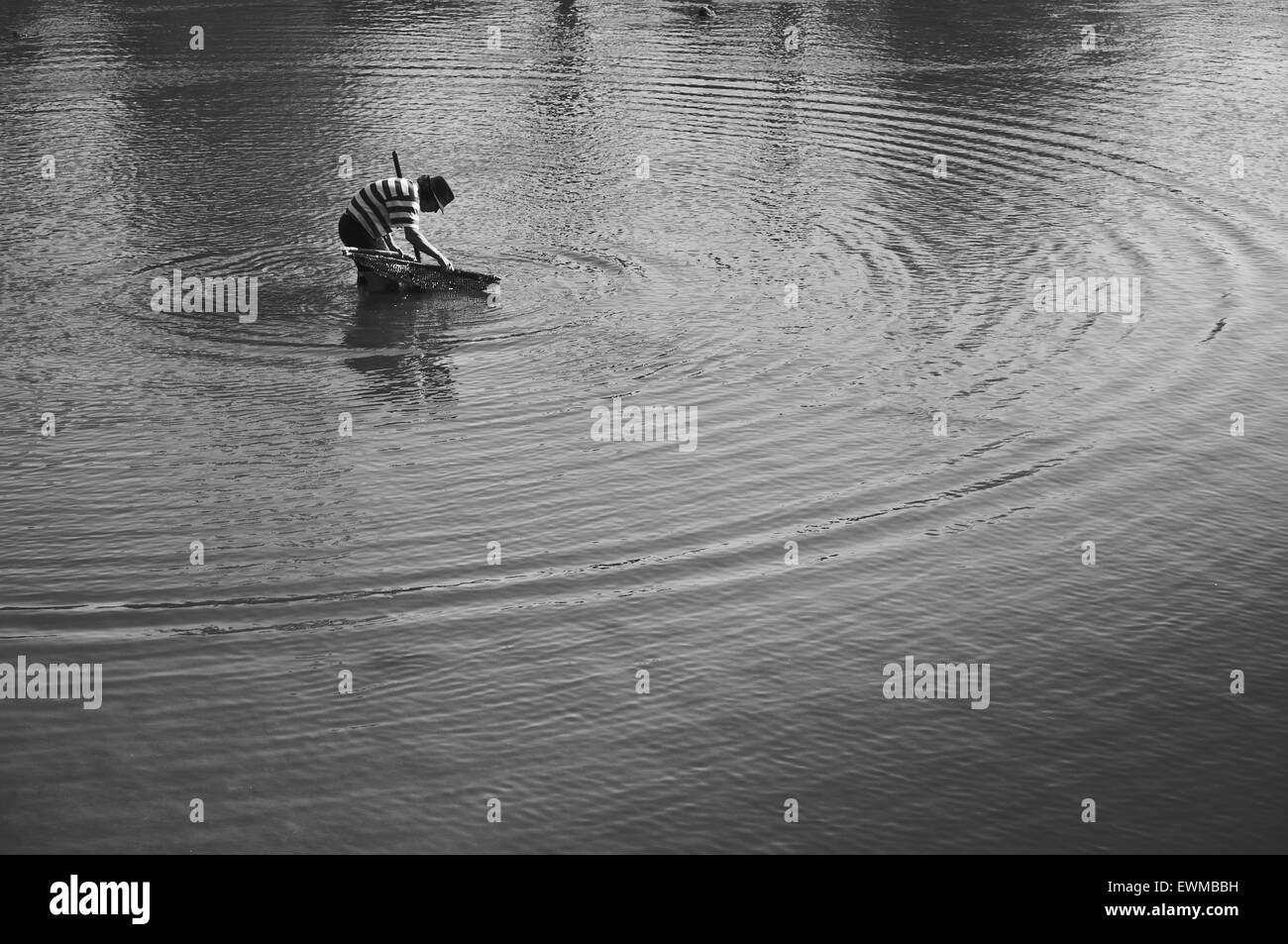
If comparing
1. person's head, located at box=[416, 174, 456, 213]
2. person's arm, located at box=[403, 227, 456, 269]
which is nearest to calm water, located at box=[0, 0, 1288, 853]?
person's arm, located at box=[403, 227, 456, 269]

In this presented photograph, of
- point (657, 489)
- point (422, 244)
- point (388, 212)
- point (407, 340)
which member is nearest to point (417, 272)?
point (422, 244)

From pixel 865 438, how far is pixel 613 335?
16.2ft

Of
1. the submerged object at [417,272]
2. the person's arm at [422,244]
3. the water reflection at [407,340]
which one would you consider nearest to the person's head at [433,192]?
the person's arm at [422,244]


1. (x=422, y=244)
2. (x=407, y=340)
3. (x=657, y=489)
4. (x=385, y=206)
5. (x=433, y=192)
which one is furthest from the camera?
(x=433, y=192)

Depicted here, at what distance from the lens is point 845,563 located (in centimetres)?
1664

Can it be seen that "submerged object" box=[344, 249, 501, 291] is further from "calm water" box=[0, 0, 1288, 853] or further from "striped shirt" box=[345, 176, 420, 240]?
"striped shirt" box=[345, 176, 420, 240]

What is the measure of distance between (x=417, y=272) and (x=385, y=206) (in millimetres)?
1129

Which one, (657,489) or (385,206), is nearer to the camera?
(657,489)

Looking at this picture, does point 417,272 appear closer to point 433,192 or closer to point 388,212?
point 388,212

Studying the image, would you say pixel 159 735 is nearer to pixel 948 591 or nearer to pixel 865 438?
pixel 948 591

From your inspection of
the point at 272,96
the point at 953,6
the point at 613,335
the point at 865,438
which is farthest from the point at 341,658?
the point at 953,6

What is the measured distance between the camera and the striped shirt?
79.9 ft

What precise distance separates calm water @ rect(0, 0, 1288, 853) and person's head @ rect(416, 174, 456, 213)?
1.50 meters

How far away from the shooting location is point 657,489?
18.2 meters
